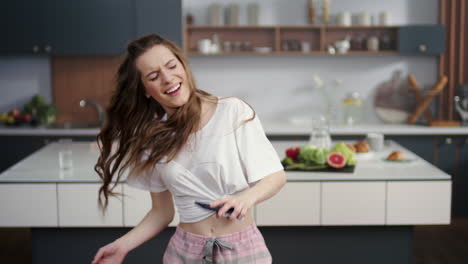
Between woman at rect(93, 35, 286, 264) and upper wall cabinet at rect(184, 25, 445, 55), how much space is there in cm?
356

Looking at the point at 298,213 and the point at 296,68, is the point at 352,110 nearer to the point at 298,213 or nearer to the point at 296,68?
the point at 296,68

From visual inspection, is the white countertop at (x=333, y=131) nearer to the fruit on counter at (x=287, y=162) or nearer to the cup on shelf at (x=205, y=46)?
the cup on shelf at (x=205, y=46)

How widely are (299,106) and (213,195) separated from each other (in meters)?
4.02

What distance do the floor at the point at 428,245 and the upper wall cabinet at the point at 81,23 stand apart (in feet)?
5.46

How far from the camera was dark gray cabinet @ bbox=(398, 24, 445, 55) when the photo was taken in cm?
513

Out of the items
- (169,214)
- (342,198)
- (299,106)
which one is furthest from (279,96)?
(169,214)

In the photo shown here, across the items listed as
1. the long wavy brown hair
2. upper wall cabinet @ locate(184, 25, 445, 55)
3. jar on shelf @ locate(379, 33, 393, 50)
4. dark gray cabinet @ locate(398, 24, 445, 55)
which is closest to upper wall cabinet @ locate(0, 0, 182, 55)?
upper wall cabinet @ locate(184, 25, 445, 55)

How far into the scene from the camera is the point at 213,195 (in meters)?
1.67

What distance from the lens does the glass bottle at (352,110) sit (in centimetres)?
534

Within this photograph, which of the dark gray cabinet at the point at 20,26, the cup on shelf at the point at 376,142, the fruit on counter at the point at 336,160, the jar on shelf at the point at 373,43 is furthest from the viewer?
the jar on shelf at the point at 373,43

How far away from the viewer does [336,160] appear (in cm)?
300

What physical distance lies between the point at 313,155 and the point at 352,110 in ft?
8.49

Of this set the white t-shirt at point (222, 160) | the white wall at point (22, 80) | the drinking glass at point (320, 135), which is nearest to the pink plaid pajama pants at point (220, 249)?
the white t-shirt at point (222, 160)

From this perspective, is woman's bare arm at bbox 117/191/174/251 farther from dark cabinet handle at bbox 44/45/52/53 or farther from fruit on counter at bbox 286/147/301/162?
dark cabinet handle at bbox 44/45/52/53
